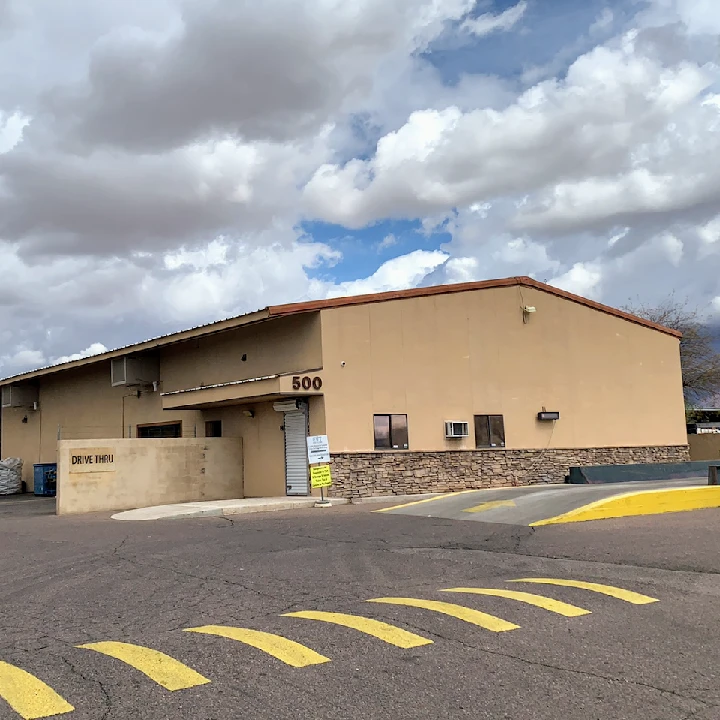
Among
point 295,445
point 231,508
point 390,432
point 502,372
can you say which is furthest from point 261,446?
point 502,372

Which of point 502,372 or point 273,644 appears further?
point 502,372

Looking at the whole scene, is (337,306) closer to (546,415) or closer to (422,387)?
(422,387)

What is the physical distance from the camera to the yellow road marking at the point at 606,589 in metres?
7.76

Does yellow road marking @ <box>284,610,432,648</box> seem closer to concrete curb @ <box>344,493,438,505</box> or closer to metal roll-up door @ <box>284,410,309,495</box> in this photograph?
concrete curb @ <box>344,493,438,505</box>

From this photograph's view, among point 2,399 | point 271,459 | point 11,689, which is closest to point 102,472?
point 271,459

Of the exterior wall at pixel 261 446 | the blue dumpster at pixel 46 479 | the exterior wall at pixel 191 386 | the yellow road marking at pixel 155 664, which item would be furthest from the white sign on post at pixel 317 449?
the blue dumpster at pixel 46 479

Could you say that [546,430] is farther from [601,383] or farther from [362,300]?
[362,300]

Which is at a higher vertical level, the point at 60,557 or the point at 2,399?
the point at 2,399

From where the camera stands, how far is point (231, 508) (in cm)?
1812

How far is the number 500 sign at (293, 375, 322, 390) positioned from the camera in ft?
66.1

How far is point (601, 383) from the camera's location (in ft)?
85.4

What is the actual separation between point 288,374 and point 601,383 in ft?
37.1

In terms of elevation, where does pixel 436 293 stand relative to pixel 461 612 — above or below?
above

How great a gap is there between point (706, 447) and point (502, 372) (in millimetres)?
11708
